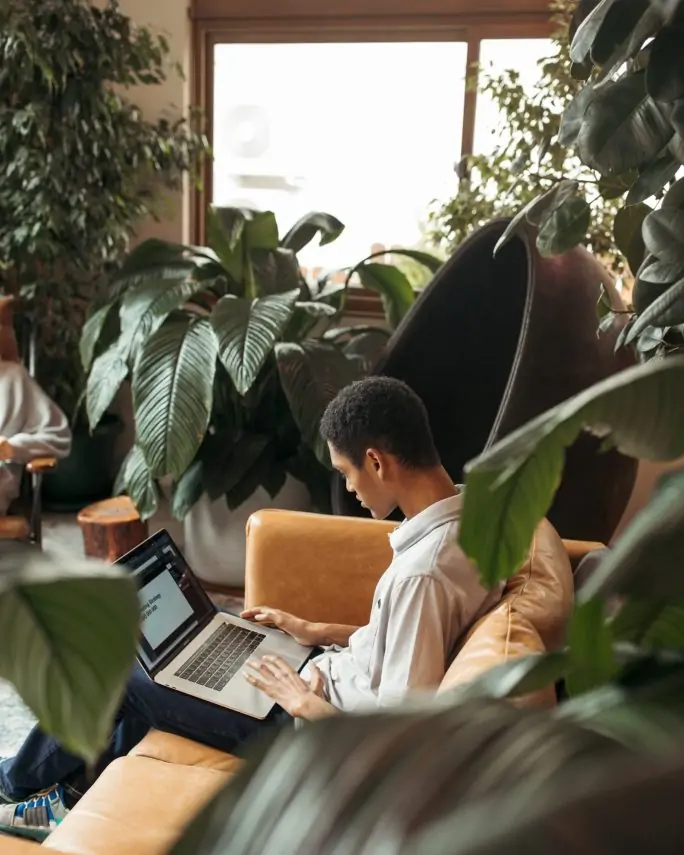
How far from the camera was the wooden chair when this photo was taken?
2.67m

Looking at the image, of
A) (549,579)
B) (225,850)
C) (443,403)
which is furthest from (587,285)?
(225,850)

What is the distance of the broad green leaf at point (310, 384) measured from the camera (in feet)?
8.98

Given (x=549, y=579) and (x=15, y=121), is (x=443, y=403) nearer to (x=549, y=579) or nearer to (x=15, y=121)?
(x=549, y=579)

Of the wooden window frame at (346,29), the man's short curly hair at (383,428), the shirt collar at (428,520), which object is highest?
the wooden window frame at (346,29)

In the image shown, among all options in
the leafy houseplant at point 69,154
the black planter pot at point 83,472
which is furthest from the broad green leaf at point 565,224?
the black planter pot at point 83,472

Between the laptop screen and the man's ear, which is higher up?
the man's ear

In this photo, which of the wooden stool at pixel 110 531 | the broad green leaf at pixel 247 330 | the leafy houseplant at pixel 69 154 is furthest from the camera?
the leafy houseplant at pixel 69 154

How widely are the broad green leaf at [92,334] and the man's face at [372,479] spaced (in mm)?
1758

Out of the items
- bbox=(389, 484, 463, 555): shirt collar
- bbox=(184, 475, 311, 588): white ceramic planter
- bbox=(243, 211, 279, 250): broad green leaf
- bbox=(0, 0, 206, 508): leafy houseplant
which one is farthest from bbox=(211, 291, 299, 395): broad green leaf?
bbox=(389, 484, 463, 555): shirt collar

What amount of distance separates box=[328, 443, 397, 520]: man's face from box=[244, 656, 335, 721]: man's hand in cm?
31

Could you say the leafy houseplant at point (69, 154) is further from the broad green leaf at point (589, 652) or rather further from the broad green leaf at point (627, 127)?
the broad green leaf at point (589, 652)

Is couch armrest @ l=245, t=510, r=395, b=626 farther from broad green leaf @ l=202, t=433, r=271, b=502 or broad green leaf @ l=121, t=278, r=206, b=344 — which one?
broad green leaf @ l=121, t=278, r=206, b=344

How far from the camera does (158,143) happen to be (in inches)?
139

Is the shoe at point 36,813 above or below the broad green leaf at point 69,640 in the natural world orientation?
below
